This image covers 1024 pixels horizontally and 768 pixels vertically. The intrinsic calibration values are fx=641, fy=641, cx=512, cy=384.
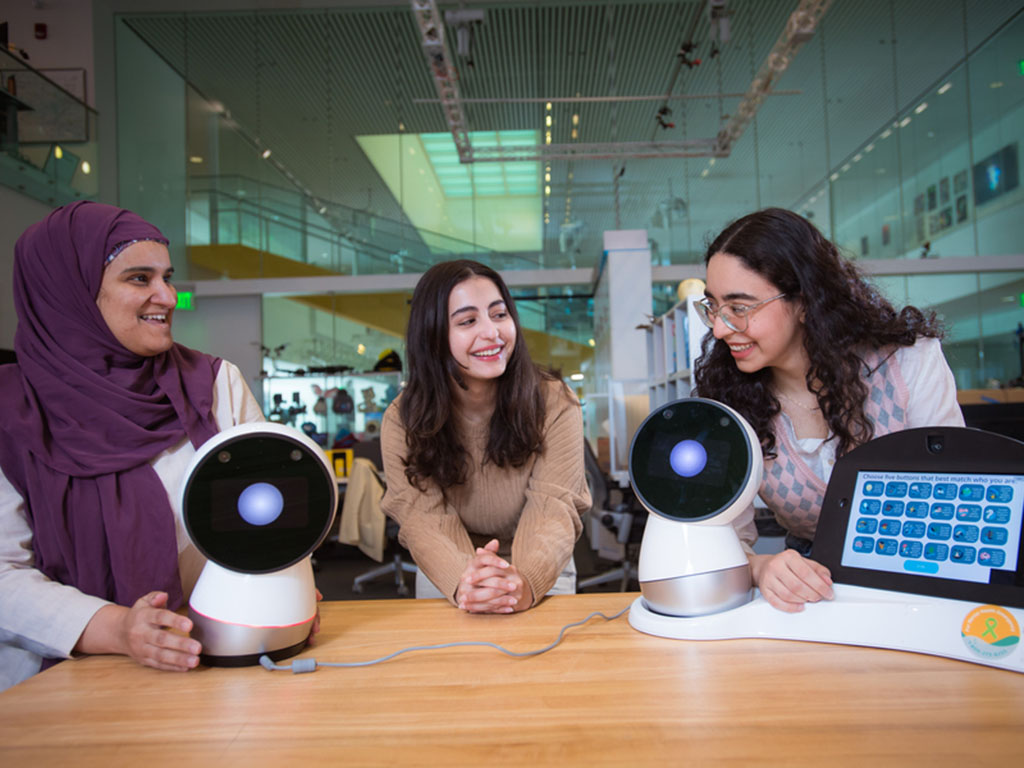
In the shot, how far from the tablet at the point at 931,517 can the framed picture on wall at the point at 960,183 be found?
962 centimetres

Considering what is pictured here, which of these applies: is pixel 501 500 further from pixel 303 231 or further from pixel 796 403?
pixel 303 231

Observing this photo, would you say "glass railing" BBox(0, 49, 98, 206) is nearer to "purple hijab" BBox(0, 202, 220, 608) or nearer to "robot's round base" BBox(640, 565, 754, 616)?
"purple hijab" BBox(0, 202, 220, 608)

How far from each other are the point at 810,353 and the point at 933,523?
53 cm

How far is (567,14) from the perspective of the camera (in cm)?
754

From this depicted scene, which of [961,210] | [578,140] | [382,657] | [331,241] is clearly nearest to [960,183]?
[961,210]

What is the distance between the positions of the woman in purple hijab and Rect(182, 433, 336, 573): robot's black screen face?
296 millimetres

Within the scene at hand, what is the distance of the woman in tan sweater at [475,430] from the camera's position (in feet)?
4.57

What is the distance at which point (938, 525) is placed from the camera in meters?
0.79

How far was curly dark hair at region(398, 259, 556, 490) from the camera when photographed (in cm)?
141

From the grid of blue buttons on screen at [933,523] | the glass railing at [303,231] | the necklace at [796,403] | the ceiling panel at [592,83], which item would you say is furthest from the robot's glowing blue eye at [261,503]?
the glass railing at [303,231]

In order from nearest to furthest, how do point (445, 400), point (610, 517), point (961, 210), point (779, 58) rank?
point (445, 400)
point (610, 517)
point (779, 58)
point (961, 210)

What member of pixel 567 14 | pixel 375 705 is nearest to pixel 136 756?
pixel 375 705

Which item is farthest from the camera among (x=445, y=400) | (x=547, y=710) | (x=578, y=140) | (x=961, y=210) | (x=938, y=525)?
(x=578, y=140)

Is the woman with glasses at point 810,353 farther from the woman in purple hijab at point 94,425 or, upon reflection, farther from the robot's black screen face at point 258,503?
the woman in purple hijab at point 94,425
